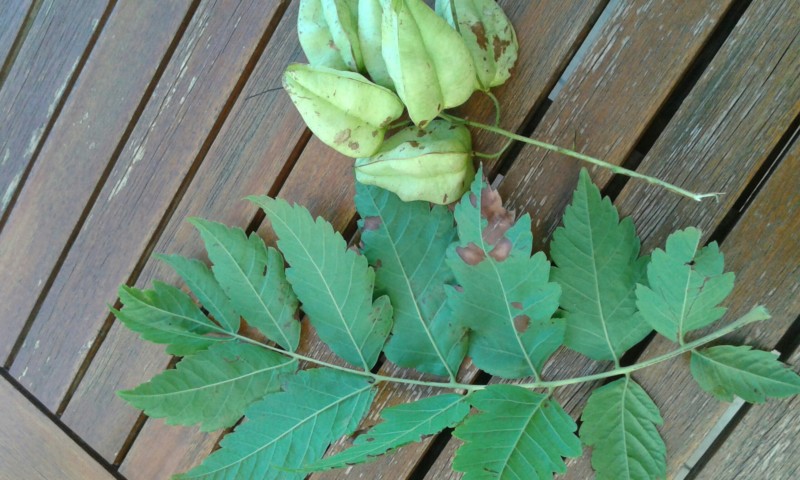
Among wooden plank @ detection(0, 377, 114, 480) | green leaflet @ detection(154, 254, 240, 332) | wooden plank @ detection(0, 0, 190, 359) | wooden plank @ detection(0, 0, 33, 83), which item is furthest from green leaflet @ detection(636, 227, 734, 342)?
wooden plank @ detection(0, 0, 33, 83)

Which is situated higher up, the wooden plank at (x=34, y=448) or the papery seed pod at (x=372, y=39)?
the papery seed pod at (x=372, y=39)

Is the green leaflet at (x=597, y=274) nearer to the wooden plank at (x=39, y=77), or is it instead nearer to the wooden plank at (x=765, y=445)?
the wooden plank at (x=765, y=445)

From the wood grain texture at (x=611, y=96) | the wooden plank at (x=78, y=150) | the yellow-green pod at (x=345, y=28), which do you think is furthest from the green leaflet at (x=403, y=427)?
the wooden plank at (x=78, y=150)

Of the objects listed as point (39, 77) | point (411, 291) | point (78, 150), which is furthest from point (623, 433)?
point (39, 77)

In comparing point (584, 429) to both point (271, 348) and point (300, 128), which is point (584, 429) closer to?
point (271, 348)

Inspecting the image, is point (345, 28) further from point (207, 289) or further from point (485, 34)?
point (207, 289)

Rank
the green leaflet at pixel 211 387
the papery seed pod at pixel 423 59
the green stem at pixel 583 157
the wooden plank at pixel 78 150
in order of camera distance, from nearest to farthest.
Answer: the papery seed pod at pixel 423 59
the green stem at pixel 583 157
the green leaflet at pixel 211 387
the wooden plank at pixel 78 150

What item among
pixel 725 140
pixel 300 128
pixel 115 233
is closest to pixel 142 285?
pixel 115 233
